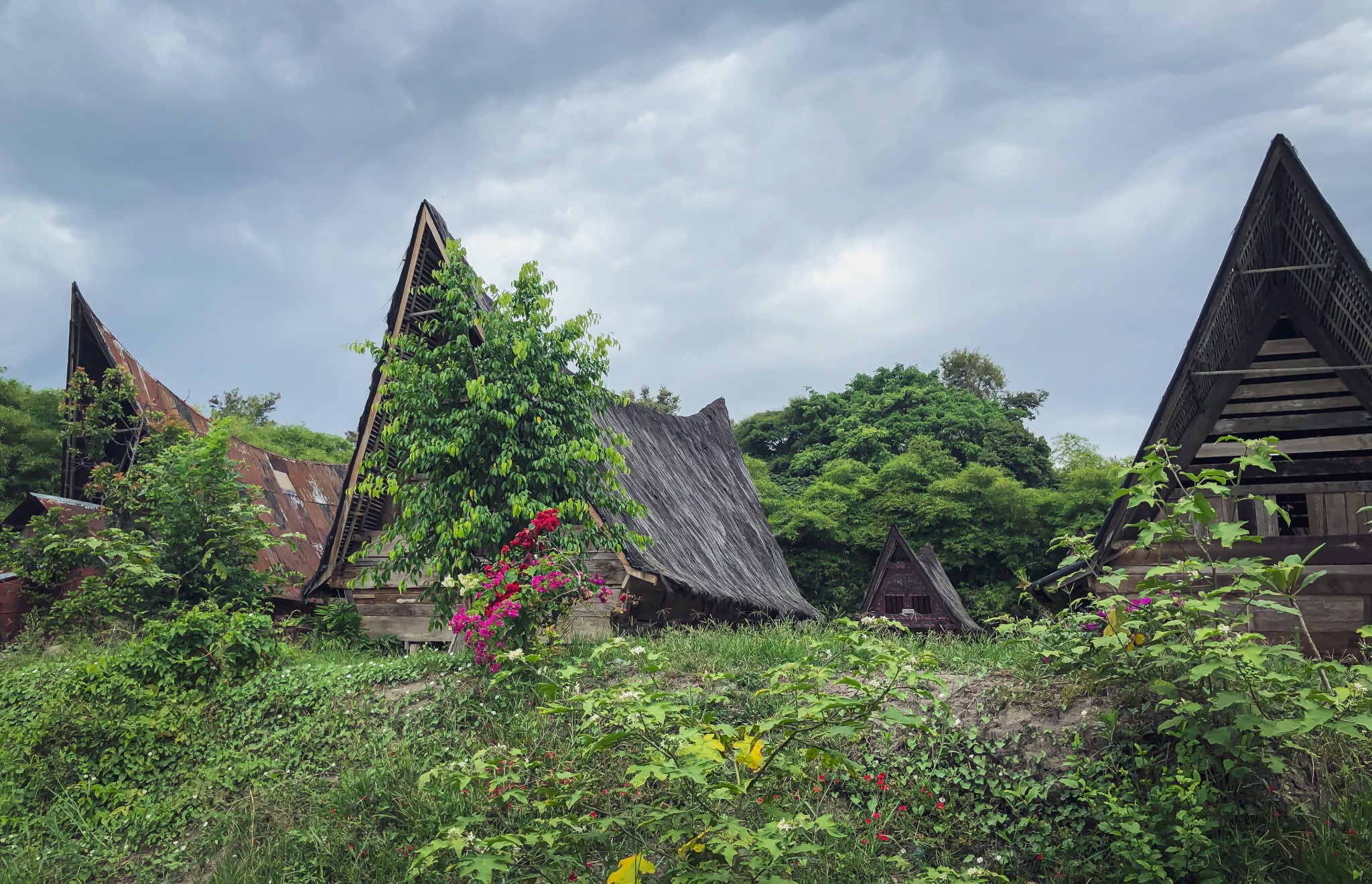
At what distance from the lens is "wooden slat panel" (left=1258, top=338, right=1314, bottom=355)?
8.73m

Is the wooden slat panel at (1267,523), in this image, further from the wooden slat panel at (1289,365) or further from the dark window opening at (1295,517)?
the wooden slat panel at (1289,365)

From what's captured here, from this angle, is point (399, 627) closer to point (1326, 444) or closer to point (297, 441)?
point (1326, 444)

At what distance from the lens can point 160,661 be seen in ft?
25.8

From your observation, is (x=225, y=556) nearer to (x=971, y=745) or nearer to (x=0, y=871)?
(x=0, y=871)

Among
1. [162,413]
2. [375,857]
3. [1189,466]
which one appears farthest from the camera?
[162,413]

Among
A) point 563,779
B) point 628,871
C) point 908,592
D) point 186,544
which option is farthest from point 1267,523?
point 908,592

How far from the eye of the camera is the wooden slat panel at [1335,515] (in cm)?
833

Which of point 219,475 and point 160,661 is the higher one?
point 219,475

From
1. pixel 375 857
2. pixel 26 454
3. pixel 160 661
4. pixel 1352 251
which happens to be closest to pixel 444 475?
pixel 160 661

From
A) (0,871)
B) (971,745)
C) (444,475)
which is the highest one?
(444,475)

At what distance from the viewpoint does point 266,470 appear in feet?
56.5

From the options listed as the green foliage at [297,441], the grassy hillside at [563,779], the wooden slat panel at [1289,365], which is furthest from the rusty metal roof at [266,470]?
the green foliage at [297,441]

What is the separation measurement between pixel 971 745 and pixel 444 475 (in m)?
5.92

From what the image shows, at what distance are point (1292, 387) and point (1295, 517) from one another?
1437mm
